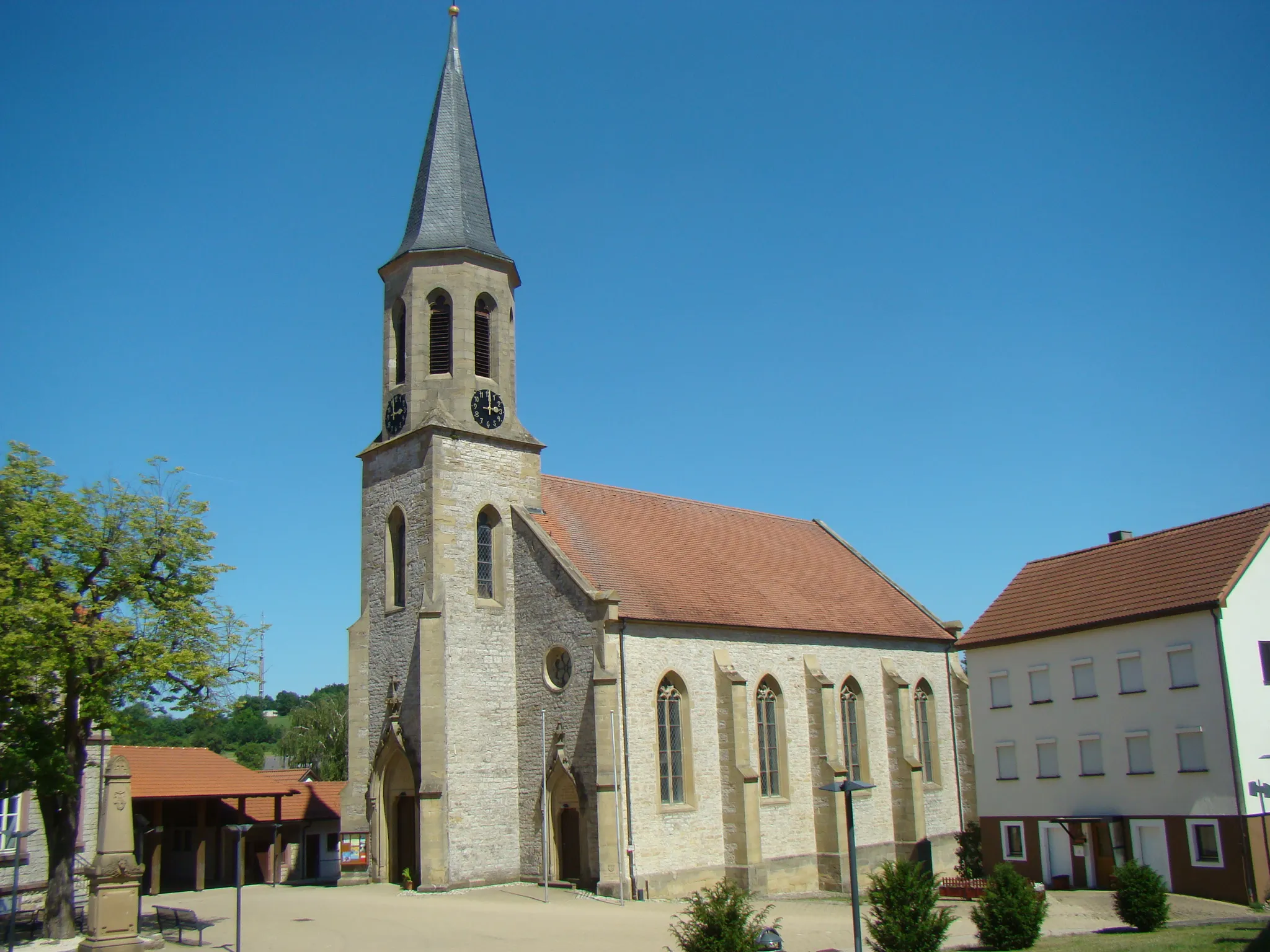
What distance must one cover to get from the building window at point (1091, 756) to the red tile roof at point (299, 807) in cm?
2312

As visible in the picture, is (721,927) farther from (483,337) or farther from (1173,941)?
(483,337)

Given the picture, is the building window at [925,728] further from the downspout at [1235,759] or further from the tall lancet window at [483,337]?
the tall lancet window at [483,337]

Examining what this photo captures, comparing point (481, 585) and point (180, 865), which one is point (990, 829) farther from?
point (180, 865)

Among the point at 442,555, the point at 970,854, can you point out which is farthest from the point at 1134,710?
the point at 442,555

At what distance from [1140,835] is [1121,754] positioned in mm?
2069

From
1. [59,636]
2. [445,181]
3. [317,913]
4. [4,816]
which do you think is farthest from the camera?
[445,181]

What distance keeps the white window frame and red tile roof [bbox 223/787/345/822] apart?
25.3 m

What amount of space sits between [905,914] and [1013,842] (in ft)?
53.7

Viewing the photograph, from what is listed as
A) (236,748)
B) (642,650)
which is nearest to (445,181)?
(642,650)

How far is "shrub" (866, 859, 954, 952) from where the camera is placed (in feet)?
55.8

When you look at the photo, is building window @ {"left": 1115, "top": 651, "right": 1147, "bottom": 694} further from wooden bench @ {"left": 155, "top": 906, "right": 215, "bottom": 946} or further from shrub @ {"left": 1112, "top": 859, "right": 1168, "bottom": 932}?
wooden bench @ {"left": 155, "top": 906, "right": 215, "bottom": 946}

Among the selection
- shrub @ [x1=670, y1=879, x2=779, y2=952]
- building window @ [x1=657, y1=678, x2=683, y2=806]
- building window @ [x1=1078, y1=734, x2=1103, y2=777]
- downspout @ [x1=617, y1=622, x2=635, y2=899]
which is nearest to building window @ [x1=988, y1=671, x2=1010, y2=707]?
building window @ [x1=1078, y1=734, x2=1103, y2=777]

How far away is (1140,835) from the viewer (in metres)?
27.9

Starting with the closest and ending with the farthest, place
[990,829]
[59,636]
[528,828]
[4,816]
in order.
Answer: [59,636] → [4,816] → [528,828] → [990,829]
